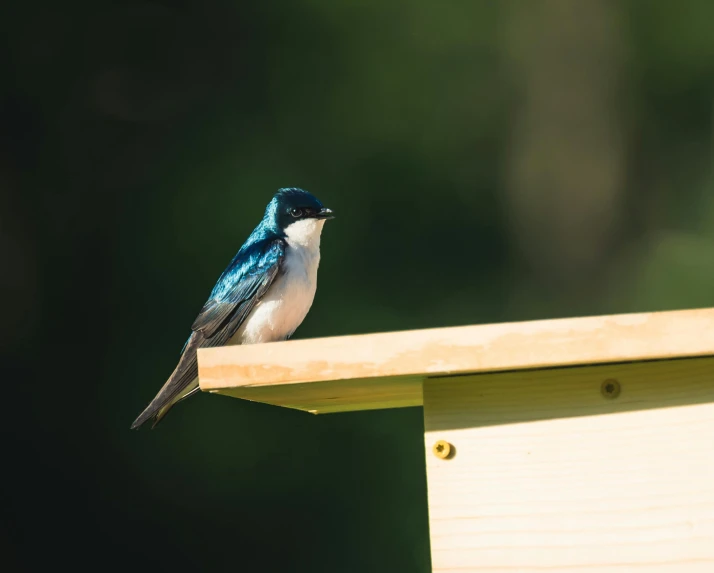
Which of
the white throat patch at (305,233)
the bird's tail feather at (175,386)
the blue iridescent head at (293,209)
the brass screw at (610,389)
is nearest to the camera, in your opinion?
the brass screw at (610,389)

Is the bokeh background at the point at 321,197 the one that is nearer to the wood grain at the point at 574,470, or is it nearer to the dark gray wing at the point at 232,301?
the dark gray wing at the point at 232,301

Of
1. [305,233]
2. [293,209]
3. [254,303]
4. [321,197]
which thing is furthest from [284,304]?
[321,197]

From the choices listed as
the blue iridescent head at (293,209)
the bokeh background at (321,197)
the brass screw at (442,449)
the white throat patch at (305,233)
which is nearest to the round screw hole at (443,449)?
the brass screw at (442,449)

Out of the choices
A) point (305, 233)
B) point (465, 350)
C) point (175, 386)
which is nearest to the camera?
point (465, 350)

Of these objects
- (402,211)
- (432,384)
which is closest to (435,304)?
(402,211)

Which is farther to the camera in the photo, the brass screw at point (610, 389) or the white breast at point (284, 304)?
the white breast at point (284, 304)

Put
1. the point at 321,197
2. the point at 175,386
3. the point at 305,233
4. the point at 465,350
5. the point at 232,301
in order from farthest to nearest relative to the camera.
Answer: the point at 321,197
the point at 305,233
the point at 232,301
the point at 175,386
the point at 465,350

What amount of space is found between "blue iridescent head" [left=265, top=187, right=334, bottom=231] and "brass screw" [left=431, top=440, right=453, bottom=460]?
1.24 m

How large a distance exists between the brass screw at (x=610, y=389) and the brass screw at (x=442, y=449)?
239 mm

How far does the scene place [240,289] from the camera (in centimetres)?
255

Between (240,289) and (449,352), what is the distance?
3.26 feet

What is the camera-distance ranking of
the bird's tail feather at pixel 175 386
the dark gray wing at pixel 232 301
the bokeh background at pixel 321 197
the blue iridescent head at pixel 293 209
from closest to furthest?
1. the bird's tail feather at pixel 175 386
2. the dark gray wing at pixel 232 301
3. the blue iridescent head at pixel 293 209
4. the bokeh background at pixel 321 197

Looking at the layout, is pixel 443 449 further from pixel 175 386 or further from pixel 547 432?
pixel 175 386

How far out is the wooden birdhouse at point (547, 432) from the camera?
163cm
